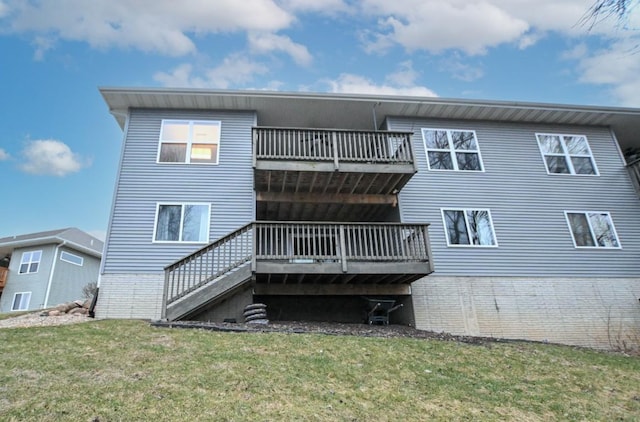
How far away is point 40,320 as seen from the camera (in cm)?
927

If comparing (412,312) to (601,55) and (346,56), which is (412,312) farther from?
(346,56)

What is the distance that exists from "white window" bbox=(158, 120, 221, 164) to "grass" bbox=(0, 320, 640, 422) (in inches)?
236

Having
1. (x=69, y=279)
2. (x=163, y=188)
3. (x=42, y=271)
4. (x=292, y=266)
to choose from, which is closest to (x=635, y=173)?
(x=292, y=266)

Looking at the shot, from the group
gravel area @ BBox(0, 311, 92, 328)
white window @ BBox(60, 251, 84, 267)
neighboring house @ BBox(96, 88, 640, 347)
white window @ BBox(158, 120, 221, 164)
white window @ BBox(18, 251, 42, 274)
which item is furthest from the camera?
white window @ BBox(60, 251, 84, 267)

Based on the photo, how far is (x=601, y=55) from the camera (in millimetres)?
5020

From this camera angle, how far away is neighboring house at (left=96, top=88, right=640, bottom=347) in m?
10.2

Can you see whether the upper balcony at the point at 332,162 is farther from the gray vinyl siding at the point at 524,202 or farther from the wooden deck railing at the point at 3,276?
the wooden deck railing at the point at 3,276

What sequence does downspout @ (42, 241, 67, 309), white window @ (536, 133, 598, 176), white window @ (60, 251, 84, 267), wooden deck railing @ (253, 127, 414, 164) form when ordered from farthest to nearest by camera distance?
white window @ (60, 251, 84, 267), downspout @ (42, 241, 67, 309), white window @ (536, 133, 598, 176), wooden deck railing @ (253, 127, 414, 164)

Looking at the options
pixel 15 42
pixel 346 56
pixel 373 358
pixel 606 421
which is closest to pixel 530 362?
pixel 606 421

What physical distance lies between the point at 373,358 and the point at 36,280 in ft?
70.5

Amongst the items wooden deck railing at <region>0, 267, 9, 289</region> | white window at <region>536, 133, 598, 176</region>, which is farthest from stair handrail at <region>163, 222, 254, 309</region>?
wooden deck railing at <region>0, 267, 9, 289</region>

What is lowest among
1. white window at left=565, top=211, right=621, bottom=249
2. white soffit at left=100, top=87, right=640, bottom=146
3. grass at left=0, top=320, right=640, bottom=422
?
grass at left=0, top=320, right=640, bottom=422

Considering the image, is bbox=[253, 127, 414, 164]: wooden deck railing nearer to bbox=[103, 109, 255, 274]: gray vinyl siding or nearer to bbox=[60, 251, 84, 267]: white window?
bbox=[103, 109, 255, 274]: gray vinyl siding

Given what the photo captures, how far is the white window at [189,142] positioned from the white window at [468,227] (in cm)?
803
